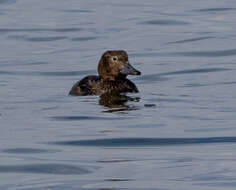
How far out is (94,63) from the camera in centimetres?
2372

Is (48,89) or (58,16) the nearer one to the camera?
(48,89)

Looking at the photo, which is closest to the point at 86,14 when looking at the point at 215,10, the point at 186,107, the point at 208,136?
the point at 215,10

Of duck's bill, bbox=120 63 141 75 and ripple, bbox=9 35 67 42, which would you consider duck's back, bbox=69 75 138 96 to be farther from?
ripple, bbox=9 35 67 42

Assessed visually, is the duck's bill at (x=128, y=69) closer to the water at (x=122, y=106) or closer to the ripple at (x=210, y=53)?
the water at (x=122, y=106)

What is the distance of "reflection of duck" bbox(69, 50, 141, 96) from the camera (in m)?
18.5

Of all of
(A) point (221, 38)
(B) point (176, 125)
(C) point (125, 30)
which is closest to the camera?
(B) point (176, 125)

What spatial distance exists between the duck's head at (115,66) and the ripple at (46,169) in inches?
269

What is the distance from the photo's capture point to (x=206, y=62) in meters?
23.2

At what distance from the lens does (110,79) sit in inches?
760

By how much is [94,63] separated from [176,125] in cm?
891

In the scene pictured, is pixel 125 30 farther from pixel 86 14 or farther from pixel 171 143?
pixel 171 143

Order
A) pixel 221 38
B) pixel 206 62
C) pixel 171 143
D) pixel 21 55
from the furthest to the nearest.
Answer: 1. pixel 221 38
2. pixel 21 55
3. pixel 206 62
4. pixel 171 143

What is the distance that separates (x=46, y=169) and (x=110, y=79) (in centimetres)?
739

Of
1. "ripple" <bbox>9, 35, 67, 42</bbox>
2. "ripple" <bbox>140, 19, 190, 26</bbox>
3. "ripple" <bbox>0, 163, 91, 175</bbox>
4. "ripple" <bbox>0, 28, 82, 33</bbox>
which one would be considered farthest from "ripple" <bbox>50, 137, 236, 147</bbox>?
"ripple" <bbox>140, 19, 190, 26</bbox>
